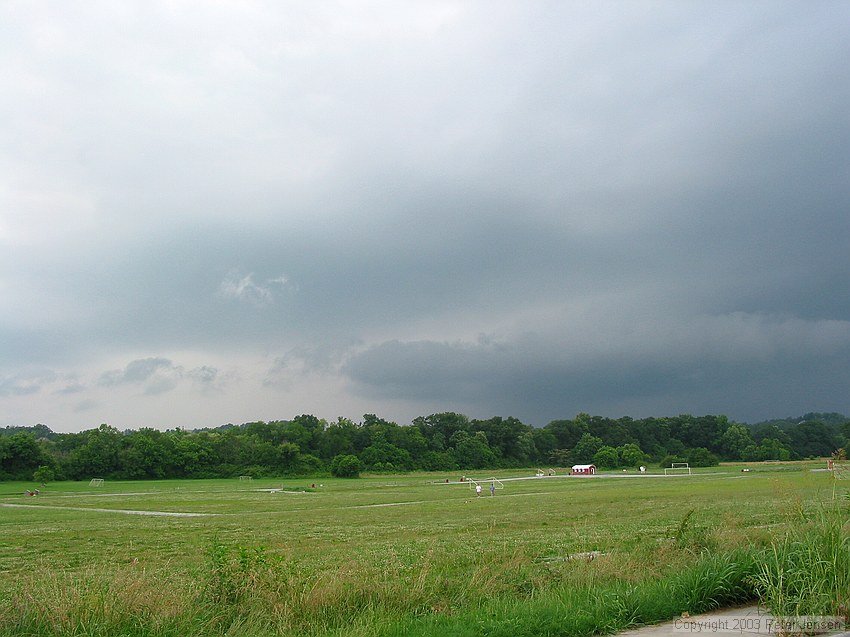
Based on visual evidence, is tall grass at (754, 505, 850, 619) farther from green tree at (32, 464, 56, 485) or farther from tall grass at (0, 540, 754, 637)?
green tree at (32, 464, 56, 485)

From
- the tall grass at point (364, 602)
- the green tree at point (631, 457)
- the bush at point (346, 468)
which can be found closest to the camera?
the tall grass at point (364, 602)

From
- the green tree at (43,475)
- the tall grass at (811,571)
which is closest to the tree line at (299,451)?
the green tree at (43,475)

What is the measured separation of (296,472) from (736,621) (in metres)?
145

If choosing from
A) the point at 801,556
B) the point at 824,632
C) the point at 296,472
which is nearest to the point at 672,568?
the point at 801,556

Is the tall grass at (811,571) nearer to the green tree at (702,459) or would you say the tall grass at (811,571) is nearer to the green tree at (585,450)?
the green tree at (702,459)

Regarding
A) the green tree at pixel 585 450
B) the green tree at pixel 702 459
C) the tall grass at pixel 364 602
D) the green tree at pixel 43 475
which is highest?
the tall grass at pixel 364 602

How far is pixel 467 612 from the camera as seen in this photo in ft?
34.8

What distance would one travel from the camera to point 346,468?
468 ft

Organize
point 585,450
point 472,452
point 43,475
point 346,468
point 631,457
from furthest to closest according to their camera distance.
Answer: point 585,450 → point 472,452 → point 631,457 → point 346,468 → point 43,475

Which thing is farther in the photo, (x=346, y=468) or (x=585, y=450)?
(x=585, y=450)

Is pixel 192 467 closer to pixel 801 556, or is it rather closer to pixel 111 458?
pixel 111 458

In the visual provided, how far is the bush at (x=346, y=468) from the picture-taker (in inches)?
5610

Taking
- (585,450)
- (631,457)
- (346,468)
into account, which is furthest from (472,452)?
(346,468)

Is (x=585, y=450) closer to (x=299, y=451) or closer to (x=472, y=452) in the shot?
(x=472, y=452)
